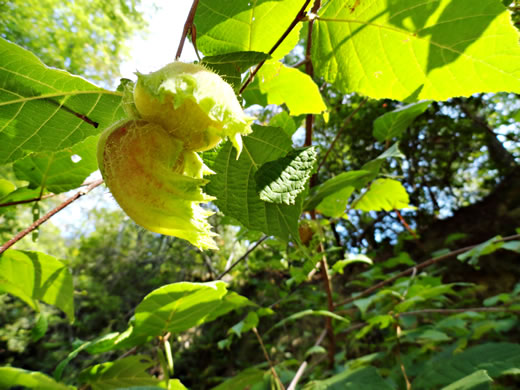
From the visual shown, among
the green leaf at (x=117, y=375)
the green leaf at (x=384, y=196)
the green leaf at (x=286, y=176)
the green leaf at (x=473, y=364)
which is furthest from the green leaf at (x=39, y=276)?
the green leaf at (x=473, y=364)

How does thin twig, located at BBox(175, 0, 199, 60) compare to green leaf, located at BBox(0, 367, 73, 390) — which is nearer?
thin twig, located at BBox(175, 0, 199, 60)

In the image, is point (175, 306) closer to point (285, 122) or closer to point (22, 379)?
point (22, 379)

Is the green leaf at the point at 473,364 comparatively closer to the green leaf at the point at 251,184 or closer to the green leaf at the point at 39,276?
the green leaf at the point at 251,184

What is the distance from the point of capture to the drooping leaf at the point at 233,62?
1.82ft

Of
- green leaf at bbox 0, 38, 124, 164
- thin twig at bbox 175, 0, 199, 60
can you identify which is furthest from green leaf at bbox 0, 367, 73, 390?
thin twig at bbox 175, 0, 199, 60

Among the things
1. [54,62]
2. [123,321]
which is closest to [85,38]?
[54,62]

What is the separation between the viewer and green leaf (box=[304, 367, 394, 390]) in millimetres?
1147

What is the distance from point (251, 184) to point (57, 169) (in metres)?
0.74

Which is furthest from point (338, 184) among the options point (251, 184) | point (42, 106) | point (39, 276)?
point (39, 276)

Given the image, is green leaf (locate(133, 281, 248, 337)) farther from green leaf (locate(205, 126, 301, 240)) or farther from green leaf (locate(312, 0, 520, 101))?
green leaf (locate(312, 0, 520, 101))

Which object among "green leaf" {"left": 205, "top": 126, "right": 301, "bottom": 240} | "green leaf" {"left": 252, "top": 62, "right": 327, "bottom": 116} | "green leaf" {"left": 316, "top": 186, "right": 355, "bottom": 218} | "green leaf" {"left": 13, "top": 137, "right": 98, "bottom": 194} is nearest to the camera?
"green leaf" {"left": 205, "top": 126, "right": 301, "bottom": 240}

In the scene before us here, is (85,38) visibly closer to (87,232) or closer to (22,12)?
(22,12)

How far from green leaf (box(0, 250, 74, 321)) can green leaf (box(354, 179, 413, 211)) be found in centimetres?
133

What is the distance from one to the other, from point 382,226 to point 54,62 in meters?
9.83
